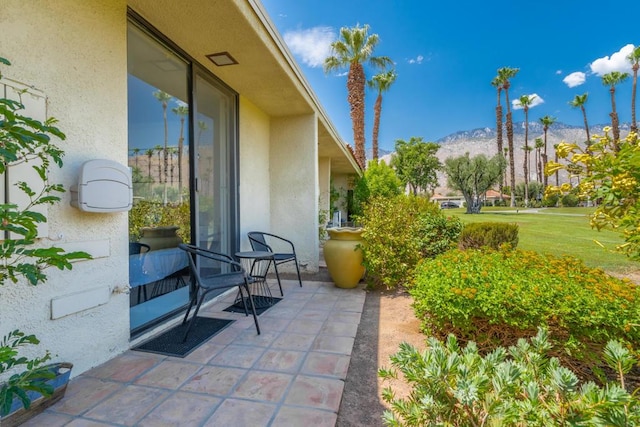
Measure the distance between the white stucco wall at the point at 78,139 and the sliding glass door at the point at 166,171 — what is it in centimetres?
35

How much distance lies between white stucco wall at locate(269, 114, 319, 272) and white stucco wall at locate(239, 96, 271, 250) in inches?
6.5

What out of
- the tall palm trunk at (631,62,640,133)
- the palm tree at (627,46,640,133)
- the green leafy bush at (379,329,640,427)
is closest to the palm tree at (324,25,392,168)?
the green leafy bush at (379,329,640,427)

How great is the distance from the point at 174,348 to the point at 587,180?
3.28 metres

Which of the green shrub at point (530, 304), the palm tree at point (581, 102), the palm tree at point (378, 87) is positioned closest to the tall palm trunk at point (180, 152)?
the green shrub at point (530, 304)

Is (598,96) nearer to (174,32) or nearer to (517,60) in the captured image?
(517,60)

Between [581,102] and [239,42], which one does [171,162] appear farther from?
[581,102]

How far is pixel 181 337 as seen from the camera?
280cm

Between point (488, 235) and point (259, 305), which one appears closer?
point (259, 305)

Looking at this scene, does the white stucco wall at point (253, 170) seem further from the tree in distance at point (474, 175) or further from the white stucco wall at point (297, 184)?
the tree in distance at point (474, 175)

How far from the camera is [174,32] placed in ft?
9.91

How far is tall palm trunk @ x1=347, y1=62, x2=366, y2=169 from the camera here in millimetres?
16297

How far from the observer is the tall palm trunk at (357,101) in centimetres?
1630

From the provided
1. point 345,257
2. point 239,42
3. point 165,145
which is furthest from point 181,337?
point 239,42

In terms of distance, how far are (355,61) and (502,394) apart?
17581 mm
